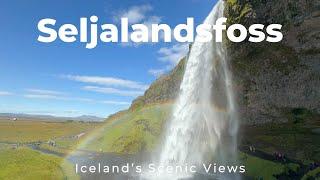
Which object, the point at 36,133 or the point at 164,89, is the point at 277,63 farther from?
the point at 36,133

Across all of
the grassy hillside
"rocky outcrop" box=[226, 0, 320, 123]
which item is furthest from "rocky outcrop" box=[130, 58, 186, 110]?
"rocky outcrop" box=[226, 0, 320, 123]

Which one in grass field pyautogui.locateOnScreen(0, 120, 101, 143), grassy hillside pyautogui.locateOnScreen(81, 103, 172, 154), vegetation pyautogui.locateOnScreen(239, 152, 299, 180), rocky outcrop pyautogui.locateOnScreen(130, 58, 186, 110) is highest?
rocky outcrop pyautogui.locateOnScreen(130, 58, 186, 110)

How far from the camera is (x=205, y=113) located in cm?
6575

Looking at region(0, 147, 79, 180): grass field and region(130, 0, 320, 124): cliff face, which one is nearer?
region(0, 147, 79, 180): grass field

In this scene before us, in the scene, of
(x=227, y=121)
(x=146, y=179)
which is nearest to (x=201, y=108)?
(x=227, y=121)

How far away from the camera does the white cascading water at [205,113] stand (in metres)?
61.6

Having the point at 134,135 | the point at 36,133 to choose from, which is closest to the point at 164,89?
the point at 134,135

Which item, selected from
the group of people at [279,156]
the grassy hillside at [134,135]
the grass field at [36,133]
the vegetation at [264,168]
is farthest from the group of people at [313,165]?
the grass field at [36,133]

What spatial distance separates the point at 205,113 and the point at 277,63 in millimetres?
12821

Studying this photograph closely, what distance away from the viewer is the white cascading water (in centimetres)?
6159

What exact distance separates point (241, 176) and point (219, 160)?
5770 mm

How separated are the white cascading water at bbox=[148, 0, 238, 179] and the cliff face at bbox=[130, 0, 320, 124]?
2.02 meters

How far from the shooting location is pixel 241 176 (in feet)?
182

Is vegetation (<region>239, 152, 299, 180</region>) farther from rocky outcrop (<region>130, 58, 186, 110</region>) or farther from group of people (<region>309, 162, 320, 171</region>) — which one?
rocky outcrop (<region>130, 58, 186, 110</region>)
